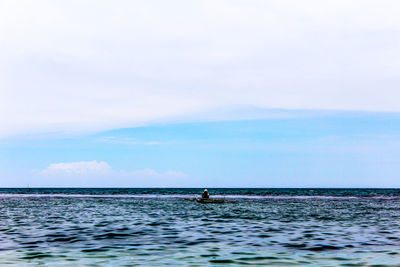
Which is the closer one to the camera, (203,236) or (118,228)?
(203,236)

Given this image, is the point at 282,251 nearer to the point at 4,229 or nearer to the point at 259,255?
the point at 259,255

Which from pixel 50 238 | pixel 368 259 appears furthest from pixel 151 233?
pixel 368 259

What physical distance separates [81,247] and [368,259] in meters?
12.8

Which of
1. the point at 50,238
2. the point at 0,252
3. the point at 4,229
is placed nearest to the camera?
the point at 0,252

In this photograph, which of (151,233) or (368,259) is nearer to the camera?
(368,259)

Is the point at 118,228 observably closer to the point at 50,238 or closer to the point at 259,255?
the point at 50,238

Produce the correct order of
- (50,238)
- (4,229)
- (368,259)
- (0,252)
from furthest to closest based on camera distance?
(4,229)
(50,238)
(0,252)
(368,259)

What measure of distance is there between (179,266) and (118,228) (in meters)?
13.5

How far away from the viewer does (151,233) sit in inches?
1035

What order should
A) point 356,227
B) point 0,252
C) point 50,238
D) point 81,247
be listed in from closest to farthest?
point 0,252 → point 81,247 → point 50,238 → point 356,227

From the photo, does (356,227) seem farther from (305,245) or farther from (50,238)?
(50,238)

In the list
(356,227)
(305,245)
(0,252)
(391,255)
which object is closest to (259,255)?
(305,245)

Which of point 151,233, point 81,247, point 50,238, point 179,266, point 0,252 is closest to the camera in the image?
point 179,266

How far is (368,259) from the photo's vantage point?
18.1m
